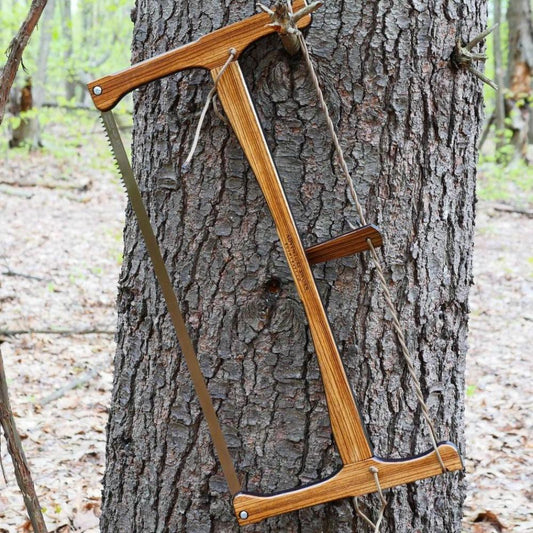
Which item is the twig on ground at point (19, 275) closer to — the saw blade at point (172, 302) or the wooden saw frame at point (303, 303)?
the saw blade at point (172, 302)

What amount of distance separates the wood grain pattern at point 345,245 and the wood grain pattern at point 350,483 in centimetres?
55

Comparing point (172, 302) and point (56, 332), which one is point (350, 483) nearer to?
point (172, 302)

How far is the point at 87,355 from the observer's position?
5383mm

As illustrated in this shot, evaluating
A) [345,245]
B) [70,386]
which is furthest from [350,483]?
[70,386]

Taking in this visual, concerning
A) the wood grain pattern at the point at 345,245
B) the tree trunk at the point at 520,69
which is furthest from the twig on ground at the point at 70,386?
the tree trunk at the point at 520,69

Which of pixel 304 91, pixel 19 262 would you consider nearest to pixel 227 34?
pixel 304 91

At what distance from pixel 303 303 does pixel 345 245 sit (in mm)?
194

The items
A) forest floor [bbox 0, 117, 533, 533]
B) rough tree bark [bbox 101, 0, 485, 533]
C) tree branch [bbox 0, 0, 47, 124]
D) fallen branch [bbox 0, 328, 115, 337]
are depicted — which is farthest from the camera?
fallen branch [bbox 0, 328, 115, 337]

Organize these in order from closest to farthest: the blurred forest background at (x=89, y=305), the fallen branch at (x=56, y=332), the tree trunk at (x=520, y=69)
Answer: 1. the blurred forest background at (x=89, y=305)
2. the fallen branch at (x=56, y=332)
3. the tree trunk at (x=520, y=69)

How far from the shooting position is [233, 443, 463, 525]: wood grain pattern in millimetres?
1644

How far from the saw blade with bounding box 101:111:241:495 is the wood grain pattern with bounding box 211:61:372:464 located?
1.09 feet

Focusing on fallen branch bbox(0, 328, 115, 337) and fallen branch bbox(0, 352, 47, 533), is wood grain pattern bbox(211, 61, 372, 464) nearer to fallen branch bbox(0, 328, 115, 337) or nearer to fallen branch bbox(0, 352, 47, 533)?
fallen branch bbox(0, 352, 47, 533)

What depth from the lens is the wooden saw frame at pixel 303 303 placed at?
5.45 ft

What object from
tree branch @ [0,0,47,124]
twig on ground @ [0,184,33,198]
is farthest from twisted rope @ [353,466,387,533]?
twig on ground @ [0,184,33,198]
